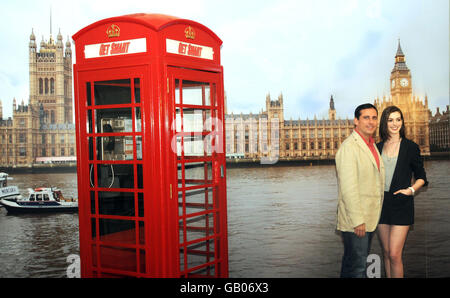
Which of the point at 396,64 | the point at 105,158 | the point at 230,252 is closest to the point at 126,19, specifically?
the point at 105,158

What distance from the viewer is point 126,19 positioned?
2.75 meters

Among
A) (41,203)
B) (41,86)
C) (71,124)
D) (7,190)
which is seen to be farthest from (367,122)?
(71,124)

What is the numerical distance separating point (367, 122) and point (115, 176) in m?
1.91

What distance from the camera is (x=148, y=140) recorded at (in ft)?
8.85

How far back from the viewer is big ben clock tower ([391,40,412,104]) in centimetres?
545

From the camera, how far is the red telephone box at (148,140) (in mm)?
2688

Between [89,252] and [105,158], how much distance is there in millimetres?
706

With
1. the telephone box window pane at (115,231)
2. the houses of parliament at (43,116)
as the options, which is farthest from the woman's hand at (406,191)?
the houses of parliament at (43,116)

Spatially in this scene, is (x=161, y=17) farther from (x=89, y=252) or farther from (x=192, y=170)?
(x=89, y=252)

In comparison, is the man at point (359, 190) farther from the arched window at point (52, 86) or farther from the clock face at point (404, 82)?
the arched window at point (52, 86)

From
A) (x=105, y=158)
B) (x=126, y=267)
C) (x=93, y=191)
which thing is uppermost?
(x=105, y=158)

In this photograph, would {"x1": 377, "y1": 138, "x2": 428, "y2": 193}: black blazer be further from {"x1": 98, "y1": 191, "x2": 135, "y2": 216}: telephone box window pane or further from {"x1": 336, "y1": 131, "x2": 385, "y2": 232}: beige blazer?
{"x1": 98, "y1": 191, "x2": 135, "y2": 216}: telephone box window pane

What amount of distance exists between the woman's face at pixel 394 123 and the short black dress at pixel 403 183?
0.28 feet

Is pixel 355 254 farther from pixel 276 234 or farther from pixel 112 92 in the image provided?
pixel 276 234
